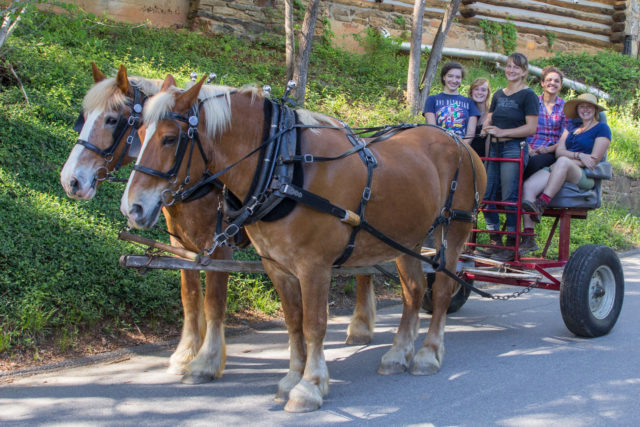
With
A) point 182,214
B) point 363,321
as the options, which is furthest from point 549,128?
point 182,214

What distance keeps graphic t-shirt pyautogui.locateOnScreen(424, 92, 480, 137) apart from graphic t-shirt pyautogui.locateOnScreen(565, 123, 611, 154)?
970 mm

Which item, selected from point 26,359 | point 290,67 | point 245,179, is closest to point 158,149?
point 245,179

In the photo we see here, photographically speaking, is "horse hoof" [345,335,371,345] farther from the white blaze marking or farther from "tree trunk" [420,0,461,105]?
"tree trunk" [420,0,461,105]

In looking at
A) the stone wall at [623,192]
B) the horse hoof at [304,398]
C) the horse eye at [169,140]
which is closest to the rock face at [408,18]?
the stone wall at [623,192]

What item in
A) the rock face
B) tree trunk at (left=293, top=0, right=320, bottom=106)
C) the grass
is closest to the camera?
the grass

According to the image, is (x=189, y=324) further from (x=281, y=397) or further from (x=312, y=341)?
(x=312, y=341)

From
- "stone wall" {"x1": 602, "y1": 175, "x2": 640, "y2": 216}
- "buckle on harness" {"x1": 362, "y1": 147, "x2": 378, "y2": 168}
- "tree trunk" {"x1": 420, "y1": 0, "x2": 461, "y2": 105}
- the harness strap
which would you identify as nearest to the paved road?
the harness strap

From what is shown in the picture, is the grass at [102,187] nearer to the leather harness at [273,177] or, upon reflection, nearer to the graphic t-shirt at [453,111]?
the leather harness at [273,177]

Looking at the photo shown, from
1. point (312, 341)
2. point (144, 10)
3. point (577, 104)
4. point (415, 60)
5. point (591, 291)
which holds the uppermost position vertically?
point (144, 10)

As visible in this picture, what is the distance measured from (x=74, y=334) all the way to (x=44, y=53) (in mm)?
4502

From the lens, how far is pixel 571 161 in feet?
17.6

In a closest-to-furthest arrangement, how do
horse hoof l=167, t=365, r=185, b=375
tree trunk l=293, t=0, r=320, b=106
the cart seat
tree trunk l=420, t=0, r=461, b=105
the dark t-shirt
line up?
horse hoof l=167, t=365, r=185, b=375 → the cart seat → the dark t-shirt → tree trunk l=293, t=0, r=320, b=106 → tree trunk l=420, t=0, r=461, b=105

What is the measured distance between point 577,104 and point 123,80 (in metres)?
4.20

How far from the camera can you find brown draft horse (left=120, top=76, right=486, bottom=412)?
3.34 metres
